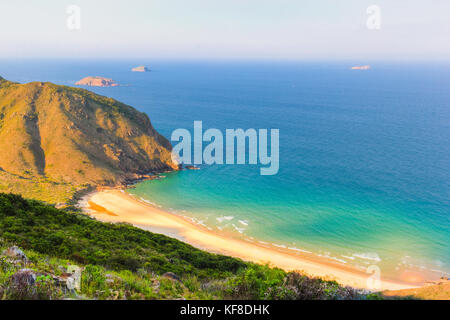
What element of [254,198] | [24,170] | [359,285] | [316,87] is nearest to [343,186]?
[254,198]

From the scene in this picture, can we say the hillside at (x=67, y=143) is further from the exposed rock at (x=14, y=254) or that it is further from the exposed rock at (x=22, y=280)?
the exposed rock at (x=22, y=280)

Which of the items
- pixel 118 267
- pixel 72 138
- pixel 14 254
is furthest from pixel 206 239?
pixel 72 138

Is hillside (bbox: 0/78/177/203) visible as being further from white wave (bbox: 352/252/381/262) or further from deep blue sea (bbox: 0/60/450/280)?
white wave (bbox: 352/252/381/262)

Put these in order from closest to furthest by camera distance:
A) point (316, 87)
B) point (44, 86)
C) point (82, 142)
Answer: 1. point (82, 142)
2. point (44, 86)
3. point (316, 87)

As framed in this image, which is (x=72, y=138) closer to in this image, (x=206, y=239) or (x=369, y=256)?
(x=206, y=239)

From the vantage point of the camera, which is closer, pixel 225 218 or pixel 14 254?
pixel 14 254
